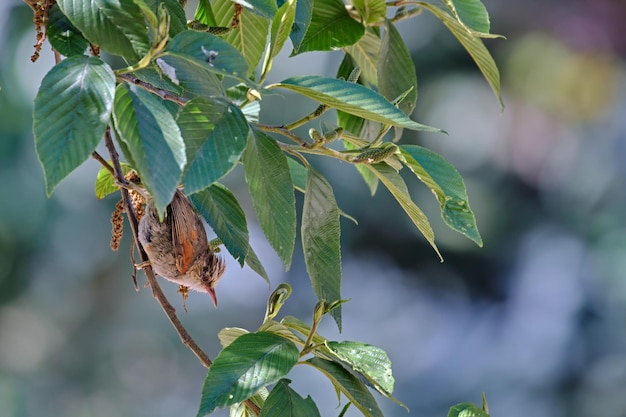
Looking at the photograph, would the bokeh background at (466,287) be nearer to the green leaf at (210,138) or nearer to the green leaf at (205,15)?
the green leaf at (205,15)

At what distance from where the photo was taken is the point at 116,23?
0.44 metres

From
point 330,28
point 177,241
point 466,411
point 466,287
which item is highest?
point 330,28

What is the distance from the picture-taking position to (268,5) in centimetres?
49

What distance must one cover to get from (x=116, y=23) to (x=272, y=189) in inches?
5.1

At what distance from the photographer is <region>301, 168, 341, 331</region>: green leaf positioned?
0.58 metres

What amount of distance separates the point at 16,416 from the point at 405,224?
1.25 m

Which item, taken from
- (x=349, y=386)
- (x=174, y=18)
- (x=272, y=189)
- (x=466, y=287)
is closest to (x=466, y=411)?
(x=349, y=386)

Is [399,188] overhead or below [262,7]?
below

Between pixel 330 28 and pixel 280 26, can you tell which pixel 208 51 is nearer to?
pixel 280 26

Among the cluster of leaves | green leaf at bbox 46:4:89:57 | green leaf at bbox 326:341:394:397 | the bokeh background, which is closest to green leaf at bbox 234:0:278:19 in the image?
the cluster of leaves

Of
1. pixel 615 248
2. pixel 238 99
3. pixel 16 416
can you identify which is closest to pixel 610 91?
pixel 615 248

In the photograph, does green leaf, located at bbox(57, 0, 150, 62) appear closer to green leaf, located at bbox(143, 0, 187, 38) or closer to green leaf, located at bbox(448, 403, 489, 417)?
green leaf, located at bbox(143, 0, 187, 38)

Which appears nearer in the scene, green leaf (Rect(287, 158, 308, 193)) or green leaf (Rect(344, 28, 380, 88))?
green leaf (Rect(287, 158, 308, 193))

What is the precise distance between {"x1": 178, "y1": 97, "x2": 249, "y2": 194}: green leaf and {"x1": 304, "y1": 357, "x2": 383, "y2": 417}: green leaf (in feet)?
0.60
